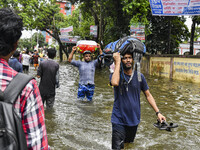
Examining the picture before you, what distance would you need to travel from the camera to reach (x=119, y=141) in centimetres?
312

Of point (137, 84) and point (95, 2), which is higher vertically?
point (95, 2)

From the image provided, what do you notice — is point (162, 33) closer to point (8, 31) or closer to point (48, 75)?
point (48, 75)

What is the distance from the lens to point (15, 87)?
1233mm

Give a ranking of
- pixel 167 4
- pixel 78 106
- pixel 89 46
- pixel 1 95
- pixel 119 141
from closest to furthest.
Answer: pixel 1 95 → pixel 119 141 → pixel 89 46 → pixel 78 106 → pixel 167 4

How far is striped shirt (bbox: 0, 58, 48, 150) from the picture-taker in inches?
50.6

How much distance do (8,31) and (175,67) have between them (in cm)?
1451

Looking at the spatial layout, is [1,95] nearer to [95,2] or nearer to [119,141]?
[119,141]

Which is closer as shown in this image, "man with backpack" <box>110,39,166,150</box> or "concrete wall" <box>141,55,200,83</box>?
"man with backpack" <box>110,39,166,150</box>

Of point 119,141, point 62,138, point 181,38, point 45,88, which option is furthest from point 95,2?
point 119,141

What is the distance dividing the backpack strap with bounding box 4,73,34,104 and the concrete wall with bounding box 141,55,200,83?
13062 millimetres

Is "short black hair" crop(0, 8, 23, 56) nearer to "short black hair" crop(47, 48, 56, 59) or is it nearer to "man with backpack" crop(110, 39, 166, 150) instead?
"man with backpack" crop(110, 39, 166, 150)

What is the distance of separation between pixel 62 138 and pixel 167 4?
974cm

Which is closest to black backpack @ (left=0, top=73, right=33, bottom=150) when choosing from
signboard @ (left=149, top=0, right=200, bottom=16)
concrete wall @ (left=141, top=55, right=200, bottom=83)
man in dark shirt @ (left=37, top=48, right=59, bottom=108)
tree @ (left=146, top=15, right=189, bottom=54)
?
man in dark shirt @ (left=37, top=48, right=59, bottom=108)

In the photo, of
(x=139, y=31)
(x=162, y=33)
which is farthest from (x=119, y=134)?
(x=162, y=33)
